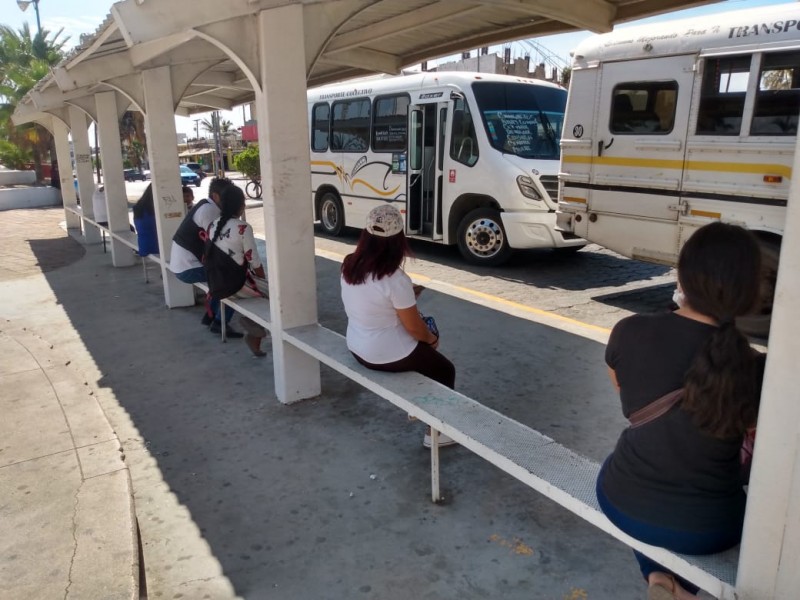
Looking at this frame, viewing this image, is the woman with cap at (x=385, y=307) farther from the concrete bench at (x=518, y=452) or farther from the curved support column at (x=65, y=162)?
the curved support column at (x=65, y=162)

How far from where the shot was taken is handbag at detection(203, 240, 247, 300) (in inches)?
219

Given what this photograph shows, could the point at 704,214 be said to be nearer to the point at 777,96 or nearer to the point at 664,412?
the point at 777,96

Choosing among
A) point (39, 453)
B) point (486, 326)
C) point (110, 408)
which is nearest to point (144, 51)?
point (110, 408)

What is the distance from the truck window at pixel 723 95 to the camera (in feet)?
19.6

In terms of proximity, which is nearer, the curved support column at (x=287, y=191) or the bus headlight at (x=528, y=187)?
the curved support column at (x=287, y=191)

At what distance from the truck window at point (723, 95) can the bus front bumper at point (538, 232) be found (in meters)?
2.66

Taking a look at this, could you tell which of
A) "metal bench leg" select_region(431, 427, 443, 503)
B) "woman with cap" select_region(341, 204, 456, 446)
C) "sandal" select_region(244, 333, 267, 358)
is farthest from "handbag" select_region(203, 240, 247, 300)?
"metal bench leg" select_region(431, 427, 443, 503)

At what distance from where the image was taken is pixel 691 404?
190 cm

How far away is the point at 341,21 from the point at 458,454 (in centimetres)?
298

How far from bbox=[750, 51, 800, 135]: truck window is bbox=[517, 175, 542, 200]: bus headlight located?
3201 mm

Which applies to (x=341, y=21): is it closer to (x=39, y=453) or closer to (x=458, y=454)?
(x=458, y=454)

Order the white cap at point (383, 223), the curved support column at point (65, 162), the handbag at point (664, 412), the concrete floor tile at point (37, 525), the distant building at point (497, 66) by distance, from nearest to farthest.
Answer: the handbag at point (664, 412), the concrete floor tile at point (37, 525), the white cap at point (383, 223), the curved support column at point (65, 162), the distant building at point (497, 66)

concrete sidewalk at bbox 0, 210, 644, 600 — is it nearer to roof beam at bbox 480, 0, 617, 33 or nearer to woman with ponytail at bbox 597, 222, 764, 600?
woman with ponytail at bbox 597, 222, 764, 600

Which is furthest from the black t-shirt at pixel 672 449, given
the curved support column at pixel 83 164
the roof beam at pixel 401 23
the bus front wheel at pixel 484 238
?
the curved support column at pixel 83 164
